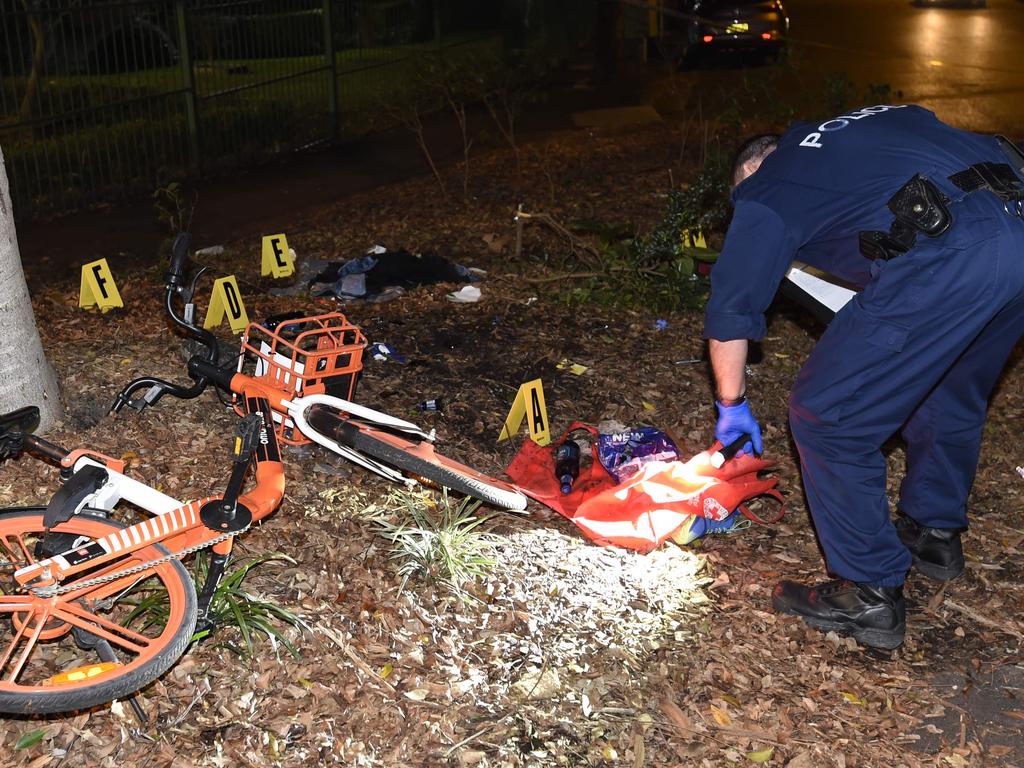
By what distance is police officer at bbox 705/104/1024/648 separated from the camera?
339cm

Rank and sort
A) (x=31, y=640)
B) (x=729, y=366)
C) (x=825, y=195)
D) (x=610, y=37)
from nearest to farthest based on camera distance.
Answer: (x=31, y=640)
(x=825, y=195)
(x=729, y=366)
(x=610, y=37)

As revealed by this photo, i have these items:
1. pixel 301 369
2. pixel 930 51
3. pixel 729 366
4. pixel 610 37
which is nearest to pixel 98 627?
pixel 301 369

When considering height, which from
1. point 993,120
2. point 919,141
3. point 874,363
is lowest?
point 993,120

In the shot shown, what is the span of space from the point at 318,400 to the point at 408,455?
0.48 meters

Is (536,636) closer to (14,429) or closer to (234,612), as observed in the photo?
(234,612)

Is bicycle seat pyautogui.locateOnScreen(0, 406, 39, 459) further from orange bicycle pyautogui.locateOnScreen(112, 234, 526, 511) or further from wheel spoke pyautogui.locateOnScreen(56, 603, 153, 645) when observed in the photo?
orange bicycle pyautogui.locateOnScreen(112, 234, 526, 511)

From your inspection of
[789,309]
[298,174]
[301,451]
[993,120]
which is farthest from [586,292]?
[993,120]

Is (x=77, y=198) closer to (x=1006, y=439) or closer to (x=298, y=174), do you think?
(x=298, y=174)

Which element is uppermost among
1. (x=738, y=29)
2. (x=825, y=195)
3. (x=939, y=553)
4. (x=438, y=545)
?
(x=825, y=195)

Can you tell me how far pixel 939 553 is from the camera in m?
4.28

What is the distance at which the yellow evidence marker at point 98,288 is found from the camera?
6113mm

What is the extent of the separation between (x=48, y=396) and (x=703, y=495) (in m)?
2.77

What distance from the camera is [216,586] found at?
→ 3.22 meters

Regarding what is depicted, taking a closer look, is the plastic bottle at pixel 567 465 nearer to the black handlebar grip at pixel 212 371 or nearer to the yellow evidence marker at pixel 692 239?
the black handlebar grip at pixel 212 371
